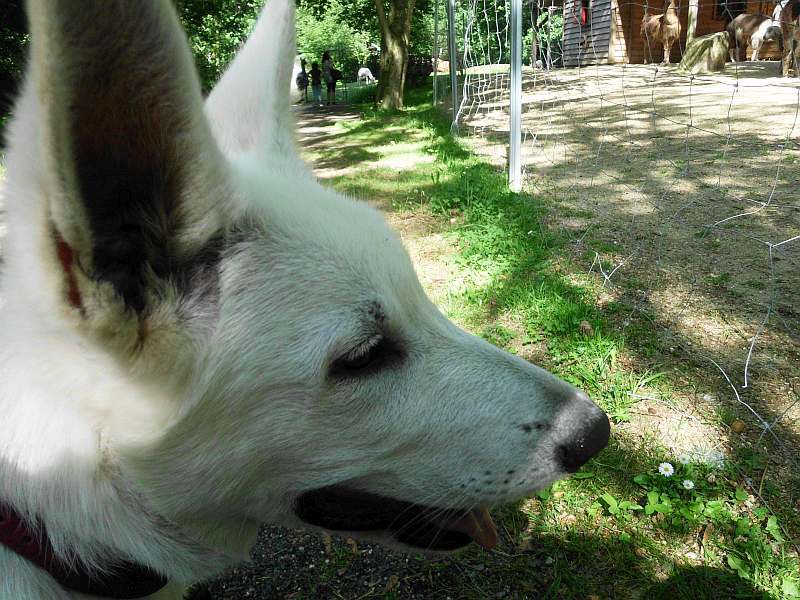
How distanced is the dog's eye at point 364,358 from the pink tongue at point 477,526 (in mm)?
566

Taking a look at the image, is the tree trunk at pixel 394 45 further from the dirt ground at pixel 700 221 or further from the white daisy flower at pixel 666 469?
the white daisy flower at pixel 666 469

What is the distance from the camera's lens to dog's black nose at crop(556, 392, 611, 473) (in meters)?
1.51

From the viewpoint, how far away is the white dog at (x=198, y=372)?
1.11 m

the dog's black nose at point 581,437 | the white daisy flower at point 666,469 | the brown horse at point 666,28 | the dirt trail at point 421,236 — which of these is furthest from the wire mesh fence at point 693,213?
the brown horse at point 666,28

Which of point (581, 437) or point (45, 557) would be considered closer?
point (45, 557)

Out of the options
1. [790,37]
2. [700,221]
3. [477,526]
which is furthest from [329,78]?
[477,526]

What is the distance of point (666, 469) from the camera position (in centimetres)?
244

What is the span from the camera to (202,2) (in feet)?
48.9

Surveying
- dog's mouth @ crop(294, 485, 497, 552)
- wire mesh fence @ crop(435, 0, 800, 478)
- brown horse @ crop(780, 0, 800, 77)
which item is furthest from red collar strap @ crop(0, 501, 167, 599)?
brown horse @ crop(780, 0, 800, 77)

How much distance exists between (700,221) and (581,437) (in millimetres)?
4238

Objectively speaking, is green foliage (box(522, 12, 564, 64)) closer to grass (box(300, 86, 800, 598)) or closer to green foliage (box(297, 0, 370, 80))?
grass (box(300, 86, 800, 598))

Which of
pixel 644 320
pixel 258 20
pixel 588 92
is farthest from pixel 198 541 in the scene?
pixel 588 92

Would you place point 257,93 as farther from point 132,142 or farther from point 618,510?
point 618,510

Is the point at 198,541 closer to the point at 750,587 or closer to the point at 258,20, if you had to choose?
the point at 258,20
